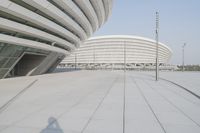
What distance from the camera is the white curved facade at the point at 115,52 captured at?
11256cm

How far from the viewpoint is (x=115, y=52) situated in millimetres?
113000

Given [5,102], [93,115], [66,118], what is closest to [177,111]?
[93,115]

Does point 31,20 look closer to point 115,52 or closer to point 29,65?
point 29,65

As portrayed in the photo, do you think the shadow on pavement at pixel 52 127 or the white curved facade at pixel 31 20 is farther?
the white curved facade at pixel 31 20

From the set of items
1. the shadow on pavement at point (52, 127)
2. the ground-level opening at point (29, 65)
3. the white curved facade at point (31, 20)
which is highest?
the white curved facade at point (31, 20)

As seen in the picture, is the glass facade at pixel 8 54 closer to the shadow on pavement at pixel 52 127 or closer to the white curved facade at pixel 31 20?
the white curved facade at pixel 31 20

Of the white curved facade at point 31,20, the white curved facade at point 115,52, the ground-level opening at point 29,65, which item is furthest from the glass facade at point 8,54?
the white curved facade at point 115,52

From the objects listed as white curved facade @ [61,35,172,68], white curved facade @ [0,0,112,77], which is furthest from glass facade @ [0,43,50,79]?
white curved facade @ [61,35,172,68]

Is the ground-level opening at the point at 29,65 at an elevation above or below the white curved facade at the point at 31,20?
below

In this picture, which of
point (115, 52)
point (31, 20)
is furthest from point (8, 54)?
point (115, 52)

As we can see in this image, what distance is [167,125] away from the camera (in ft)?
18.4

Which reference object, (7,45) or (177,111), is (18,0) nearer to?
(7,45)

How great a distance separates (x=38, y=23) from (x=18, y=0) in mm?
3036

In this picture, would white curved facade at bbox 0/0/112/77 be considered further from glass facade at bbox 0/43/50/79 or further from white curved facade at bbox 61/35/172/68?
white curved facade at bbox 61/35/172/68
